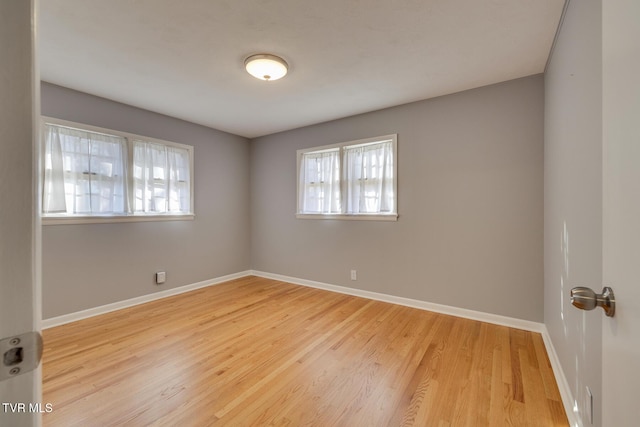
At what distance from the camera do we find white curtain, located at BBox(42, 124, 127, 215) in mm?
2791

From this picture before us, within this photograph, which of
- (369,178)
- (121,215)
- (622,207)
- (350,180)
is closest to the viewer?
(622,207)

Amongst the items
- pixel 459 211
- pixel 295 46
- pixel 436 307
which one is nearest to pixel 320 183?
pixel 459 211

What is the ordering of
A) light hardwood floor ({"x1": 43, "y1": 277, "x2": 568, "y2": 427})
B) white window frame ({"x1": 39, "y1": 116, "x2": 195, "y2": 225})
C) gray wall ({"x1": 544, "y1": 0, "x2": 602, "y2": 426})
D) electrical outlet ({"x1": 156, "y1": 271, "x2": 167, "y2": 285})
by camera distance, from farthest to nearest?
electrical outlet ({"x1": 156, "y1": 271, "x2": 167, "y2": 285}) → white window frame ({"x1": 39, "y1": 116, "x2": 195, "y2": 225}) → light hardwood floor ({"x1": 43, "y1": 277, "x2": 568, "y2": 427}) → gray wall ({"x1": 544, "y1": 0, "x2": 602, "y2": 426})

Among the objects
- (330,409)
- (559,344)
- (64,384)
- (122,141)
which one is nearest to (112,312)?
(64,384)

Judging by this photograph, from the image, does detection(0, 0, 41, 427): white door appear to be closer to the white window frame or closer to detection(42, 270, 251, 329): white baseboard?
the white window frame

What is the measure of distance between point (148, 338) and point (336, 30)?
311 centimetres

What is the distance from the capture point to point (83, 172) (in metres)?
3.00

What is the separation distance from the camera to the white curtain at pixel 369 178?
11.5 feet

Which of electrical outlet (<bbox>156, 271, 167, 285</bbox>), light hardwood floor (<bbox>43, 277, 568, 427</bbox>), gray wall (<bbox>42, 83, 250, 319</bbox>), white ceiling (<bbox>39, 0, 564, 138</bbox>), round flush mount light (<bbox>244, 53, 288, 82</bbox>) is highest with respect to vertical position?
white ceiling (<bbox>39, 0, 564, 138</bbox>)

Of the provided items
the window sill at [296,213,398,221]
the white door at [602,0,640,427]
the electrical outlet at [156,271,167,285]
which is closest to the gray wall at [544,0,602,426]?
the white door at [602,0,640,427]

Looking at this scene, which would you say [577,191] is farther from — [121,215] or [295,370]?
[121,215]

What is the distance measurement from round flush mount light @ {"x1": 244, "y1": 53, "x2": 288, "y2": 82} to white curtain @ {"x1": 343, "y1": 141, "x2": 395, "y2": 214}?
1.59 m

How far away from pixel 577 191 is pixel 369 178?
2.30 meters

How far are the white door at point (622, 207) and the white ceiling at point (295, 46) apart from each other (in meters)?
1.48
